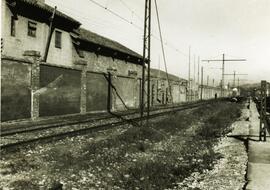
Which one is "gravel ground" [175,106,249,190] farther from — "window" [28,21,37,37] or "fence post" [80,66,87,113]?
"window" [28,21,37,37]

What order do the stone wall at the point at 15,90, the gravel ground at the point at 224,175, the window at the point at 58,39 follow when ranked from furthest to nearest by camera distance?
the window at the point at 58,39 → the stone wall at the point at 15,90 → the gravel ground at the point at 224,175

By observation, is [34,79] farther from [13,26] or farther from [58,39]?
[58,39]

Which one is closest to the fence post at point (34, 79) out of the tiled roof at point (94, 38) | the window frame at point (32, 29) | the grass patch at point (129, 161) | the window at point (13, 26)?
the window at point (13, 26)

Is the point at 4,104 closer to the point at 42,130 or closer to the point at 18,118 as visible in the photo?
the point at 18,118

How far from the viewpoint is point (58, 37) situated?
1022 inches

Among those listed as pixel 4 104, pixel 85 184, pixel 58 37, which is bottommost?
pixel 85 184

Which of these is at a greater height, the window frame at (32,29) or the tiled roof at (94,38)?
the tiled roof at (94,38)

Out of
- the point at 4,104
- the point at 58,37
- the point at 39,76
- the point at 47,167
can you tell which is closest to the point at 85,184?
the point at 47,167

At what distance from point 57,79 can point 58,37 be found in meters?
→ 7.96

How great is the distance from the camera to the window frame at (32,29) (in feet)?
74.2

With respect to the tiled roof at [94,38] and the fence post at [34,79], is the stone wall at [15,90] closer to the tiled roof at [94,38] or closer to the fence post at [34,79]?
the fence post at [34,79]

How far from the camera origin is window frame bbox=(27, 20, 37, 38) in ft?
74.2

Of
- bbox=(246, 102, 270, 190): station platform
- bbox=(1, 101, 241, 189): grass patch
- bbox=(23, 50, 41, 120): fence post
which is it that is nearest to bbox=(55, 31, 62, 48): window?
bbox=(23, 50, 41, 120): fence post

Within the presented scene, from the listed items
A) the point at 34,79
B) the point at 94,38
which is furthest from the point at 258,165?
the point at 94,38
